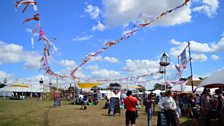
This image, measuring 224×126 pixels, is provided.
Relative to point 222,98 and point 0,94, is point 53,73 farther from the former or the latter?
point 0,94

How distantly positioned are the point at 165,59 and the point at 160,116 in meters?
12.9

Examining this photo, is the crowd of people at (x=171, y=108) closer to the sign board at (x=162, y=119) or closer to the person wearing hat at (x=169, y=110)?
the person wearing hat at (x=169, y=110)

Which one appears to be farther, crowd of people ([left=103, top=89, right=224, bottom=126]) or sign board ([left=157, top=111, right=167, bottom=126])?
sign board ([left=157, top=111, right=167, bottom=126])

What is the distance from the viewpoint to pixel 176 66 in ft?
90.0

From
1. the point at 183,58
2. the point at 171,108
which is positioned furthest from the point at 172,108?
the point at 183,58

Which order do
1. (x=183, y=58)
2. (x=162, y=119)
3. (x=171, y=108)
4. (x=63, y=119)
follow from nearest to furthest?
(x=171, y=108)
(x=162, y=119)
(x=63, y=119)
(x=183, y=58)

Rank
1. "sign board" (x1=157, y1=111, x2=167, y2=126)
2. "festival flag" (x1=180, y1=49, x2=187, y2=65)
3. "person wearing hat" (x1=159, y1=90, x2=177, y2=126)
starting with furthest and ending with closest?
"festival flag" (x1=180, y1=49, x2=187, y2=65), "sign board" (x1=157, y1=111, x2=167, y2=126), "person wearing hat" (x1=159, y1=90, x2=177, y2=126)

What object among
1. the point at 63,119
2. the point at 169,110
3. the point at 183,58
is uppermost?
the point at 183,58

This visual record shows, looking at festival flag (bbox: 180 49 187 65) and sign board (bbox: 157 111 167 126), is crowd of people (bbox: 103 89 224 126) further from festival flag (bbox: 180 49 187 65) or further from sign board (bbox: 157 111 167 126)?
festival flag (bbox: 180 49 187 65)

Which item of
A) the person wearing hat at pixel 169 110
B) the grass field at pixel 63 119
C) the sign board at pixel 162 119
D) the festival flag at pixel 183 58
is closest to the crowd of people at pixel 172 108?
the person wearing hat at pixel 169 110

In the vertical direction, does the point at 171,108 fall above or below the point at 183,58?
below

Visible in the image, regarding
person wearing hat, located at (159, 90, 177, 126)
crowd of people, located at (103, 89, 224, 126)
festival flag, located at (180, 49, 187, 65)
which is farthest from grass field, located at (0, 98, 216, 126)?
festival flag, located at (180, 49, 187, 65)

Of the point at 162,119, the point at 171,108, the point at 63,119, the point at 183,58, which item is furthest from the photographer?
the point at 183,58

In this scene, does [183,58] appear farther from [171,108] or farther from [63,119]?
[171,108]
